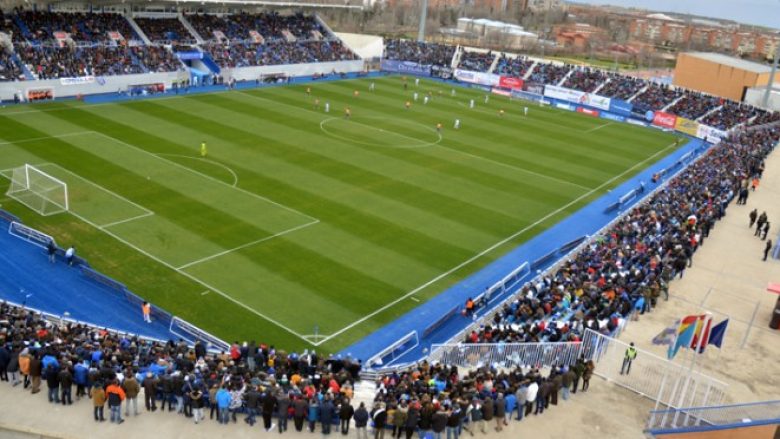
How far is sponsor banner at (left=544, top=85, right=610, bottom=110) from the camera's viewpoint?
68188 mm

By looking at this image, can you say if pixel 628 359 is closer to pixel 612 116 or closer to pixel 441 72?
pixel 612 116

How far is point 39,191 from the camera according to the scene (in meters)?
30.6

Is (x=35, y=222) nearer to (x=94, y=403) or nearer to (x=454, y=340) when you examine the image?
(x=94, y=403)

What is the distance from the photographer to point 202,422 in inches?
593

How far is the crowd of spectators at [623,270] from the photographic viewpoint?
2070cm

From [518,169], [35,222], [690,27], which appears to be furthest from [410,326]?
[690,27]

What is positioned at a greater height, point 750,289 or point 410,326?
point 750,289

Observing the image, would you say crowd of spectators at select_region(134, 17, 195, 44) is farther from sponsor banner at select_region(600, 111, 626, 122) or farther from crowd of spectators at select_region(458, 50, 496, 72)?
A: sponsor banner at select_region(600, 111, 626, 122)

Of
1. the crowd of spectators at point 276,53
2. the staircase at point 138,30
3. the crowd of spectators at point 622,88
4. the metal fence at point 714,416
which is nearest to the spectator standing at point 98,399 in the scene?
the metal fence at point 714,416

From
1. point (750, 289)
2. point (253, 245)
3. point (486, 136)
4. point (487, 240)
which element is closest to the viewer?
point (750, 289)

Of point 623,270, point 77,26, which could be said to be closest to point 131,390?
point 623,270

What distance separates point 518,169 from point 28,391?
33.9 metres

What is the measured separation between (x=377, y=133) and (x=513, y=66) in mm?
35459

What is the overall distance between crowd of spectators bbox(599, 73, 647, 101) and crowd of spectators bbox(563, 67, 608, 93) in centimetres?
117
